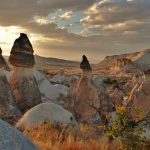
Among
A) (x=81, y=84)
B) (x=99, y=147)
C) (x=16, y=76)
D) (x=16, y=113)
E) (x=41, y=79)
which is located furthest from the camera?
(x=41, y=79)

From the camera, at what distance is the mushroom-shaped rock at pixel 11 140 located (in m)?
5.86

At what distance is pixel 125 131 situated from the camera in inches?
449

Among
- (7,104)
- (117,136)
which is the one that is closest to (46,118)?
(117,136)

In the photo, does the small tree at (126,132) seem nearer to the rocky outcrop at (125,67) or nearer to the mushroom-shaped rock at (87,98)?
the mushroom-shaped rock at (87,98)

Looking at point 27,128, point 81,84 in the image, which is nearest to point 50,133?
point 27,128

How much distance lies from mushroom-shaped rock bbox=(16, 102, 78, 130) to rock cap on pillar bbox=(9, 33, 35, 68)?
23.2ft

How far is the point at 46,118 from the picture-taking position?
1326cm

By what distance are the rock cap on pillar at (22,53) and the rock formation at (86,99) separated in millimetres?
3265

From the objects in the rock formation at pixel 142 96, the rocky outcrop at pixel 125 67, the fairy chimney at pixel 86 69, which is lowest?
the rocky outcrop at pixel 125 67

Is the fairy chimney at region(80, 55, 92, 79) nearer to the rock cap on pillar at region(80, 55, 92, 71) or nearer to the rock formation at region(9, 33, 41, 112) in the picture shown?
the rock cap on pillar at region(80, 55, 92, 71)

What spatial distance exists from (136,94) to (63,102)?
357 centimetres

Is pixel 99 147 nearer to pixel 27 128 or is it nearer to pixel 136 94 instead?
pixel 27 128

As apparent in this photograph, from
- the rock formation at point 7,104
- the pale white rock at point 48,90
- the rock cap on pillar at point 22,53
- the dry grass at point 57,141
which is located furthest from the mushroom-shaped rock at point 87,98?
the dry grass at point 57,141

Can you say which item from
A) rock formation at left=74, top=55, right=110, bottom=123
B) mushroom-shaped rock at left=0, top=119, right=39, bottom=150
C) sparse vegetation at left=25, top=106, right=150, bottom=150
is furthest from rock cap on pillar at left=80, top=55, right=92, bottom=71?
mushroom-shaped rock at left=0, top=119, right=39, bottom=150
